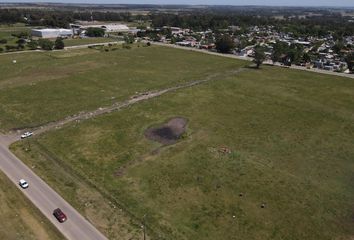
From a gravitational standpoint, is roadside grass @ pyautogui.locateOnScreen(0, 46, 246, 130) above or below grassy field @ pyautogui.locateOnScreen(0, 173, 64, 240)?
below

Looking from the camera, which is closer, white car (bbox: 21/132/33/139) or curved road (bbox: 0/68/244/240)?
curved road (bbox: 0/68/244/240)

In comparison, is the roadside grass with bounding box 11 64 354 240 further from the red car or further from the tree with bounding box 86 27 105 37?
the tree with bounding box 86 27 105 37

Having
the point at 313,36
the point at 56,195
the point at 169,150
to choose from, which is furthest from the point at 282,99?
the point at 313,36

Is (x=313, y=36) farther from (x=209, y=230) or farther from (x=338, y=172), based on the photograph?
(x=209, y=230)

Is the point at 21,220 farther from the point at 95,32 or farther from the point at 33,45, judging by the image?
the point at 95,32

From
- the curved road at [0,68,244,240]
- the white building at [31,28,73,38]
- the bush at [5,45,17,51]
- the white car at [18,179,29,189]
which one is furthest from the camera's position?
the white building at [31,28,73,38]

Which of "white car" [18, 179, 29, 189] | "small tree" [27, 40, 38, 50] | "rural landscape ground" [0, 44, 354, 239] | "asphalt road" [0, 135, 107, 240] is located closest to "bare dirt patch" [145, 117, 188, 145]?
"rural landscape ground" [0, 44, 354, 239]

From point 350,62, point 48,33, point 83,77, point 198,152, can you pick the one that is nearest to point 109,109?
point 198,152

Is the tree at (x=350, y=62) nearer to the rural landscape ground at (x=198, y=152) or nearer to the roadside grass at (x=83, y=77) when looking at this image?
the rural landscape ground at (x=198, y=152)
